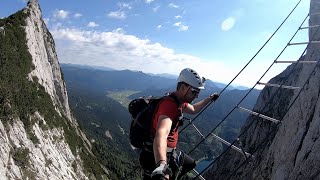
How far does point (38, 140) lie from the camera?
66.5 m

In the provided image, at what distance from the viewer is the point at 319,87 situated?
1227 cm

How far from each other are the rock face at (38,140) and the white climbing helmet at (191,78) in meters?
46.7

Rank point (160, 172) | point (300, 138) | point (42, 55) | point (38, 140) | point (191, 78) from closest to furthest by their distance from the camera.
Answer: point (160, 172)
point (191, 78)
point (300, 138)
point (38, 140)
point (42, 55)

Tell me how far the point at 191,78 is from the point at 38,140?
63935 millimetres

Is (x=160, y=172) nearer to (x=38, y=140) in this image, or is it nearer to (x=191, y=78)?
(x=191, y=78)

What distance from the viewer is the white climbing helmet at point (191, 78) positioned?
796 cm

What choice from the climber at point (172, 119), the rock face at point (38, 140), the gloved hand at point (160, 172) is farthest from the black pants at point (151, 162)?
the rock face at point (38, 140)

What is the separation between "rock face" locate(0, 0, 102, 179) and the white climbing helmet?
46745 mm

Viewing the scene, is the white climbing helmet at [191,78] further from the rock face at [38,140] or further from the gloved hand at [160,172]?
the rock face at [38,140]

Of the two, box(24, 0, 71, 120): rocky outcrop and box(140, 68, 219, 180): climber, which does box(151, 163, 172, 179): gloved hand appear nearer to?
box(140, 68, 219, 180): climber

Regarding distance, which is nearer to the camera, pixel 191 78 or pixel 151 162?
Answer: pixel 191 78

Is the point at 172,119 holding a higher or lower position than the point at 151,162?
higher

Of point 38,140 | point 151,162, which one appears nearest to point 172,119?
point 151,162

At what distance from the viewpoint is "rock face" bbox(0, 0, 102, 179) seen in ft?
181
